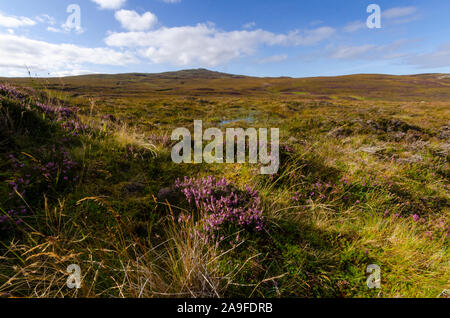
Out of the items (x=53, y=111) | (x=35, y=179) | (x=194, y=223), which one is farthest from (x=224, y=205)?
(x=53, y=111)

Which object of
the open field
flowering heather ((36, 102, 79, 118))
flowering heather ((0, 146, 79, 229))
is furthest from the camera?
flowering heather ((36, 102, 79, 118))

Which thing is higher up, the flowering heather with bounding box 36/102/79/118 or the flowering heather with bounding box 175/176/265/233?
the flowering heather with bounding box 36/102/79/118

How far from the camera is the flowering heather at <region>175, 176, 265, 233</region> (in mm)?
2504

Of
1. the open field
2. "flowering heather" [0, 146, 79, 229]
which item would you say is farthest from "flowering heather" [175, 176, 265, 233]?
"flowering heather" [0, 146, 79, 229]

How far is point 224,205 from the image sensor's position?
2.79m

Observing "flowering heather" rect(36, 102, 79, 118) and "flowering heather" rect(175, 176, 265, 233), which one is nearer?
"flowering heather" rect(175, 176, 265, 233)

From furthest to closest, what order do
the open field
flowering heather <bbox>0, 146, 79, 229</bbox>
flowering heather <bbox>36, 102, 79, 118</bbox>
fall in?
flowering heather <bbox>36, 102, 79, 118</bbox>, flowering heather <bbox>0, 146, 79, 229</bbox>, the open field

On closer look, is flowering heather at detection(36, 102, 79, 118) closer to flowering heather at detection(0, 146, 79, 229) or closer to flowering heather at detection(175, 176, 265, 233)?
flowering heather at detection(0, 146, 79, 229)

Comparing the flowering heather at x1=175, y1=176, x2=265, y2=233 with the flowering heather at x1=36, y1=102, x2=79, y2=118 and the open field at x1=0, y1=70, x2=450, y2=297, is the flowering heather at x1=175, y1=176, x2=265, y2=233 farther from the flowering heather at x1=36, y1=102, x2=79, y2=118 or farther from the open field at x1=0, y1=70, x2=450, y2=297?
the flowering heather at x1=36, y1=102, x2=79, y2=118

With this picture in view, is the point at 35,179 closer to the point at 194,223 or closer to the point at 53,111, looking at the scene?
the point at 194,223

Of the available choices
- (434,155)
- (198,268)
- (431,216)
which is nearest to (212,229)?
(198,268)

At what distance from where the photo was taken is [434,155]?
637cm

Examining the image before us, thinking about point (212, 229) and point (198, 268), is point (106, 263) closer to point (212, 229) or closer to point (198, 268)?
point (198, 268)
